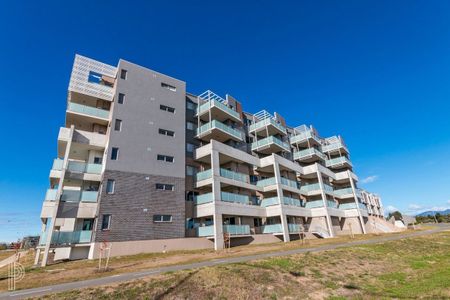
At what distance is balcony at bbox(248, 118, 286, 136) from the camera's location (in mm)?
39000

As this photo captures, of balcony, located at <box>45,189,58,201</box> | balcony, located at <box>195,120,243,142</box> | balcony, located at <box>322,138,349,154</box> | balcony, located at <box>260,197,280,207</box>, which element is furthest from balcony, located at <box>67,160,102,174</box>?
balcony, located at <box>322,138,349,154</box>

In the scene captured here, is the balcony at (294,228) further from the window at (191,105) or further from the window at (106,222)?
the window at (106,222)

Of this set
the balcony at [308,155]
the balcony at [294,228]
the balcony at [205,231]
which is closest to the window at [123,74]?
the balcony at [205,231]

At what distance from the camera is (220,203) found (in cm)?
2659

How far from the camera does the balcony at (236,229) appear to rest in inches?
1042

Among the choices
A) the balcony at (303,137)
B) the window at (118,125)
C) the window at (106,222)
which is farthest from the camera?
the balcony at (303,137)

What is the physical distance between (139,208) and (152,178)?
345 centimetres

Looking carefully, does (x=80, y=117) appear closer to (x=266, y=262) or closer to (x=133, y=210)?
(x=133, y=210)

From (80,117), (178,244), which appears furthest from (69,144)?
(178,244)

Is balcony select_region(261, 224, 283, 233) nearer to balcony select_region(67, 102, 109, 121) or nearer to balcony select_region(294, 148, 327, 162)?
balcony select_region(294, 148, 327, 162)

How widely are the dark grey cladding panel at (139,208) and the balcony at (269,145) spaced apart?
1570 centimetres

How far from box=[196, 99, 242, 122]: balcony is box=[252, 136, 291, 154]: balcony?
538 centimetres

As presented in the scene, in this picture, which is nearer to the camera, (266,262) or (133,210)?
(266,262)

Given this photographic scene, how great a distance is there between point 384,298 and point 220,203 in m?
17.9
